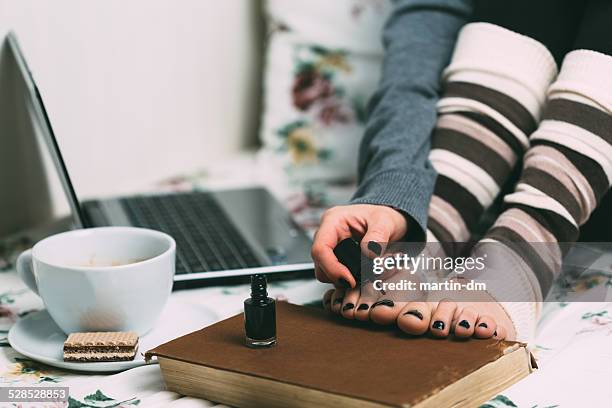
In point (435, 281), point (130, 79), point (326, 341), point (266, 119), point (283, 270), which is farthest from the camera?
point (266, 119)

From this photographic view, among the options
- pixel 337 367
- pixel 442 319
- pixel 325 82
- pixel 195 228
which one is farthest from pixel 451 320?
pixel 325 82

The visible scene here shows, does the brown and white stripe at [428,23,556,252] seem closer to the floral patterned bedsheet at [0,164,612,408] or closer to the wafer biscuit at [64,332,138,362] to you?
the floral patterned bedsheet at [0,164,612,408]

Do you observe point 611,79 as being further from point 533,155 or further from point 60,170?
point 60,170

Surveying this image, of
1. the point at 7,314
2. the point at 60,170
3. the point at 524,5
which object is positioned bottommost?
the point at 7,314

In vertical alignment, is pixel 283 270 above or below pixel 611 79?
below

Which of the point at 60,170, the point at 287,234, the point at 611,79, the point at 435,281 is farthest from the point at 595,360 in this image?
the point at 60,170

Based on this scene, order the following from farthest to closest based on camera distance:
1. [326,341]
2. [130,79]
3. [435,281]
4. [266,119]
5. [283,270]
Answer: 1. [266,119]
2. [130,79]
3. [283,270]
4. [435,281]
5. [326,341]

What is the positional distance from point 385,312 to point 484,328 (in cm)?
7

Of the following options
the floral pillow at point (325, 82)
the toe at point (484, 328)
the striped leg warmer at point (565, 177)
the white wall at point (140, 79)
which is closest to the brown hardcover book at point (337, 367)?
the toe at point (484, 328)

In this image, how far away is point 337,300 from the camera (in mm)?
650

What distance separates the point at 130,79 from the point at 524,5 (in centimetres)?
57

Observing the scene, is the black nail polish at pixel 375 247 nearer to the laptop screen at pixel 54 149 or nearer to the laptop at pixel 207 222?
the laptop at pixel 207 222

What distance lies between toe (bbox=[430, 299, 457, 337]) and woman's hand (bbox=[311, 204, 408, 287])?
7 cm

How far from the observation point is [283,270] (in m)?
0.81
